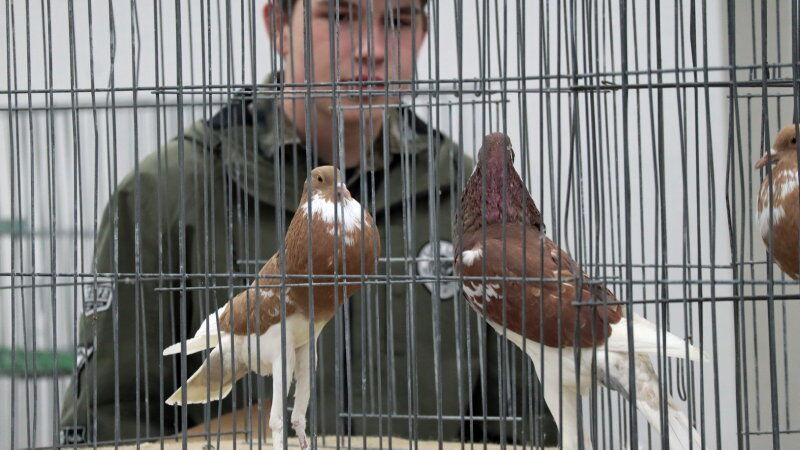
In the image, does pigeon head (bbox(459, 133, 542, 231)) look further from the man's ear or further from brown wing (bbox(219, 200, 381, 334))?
the man's ear

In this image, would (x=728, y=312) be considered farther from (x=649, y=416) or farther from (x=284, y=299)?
(x=284, y=299)

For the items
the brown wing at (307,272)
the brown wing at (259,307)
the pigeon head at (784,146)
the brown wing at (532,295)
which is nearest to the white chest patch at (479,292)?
the brown wing at (532,295)

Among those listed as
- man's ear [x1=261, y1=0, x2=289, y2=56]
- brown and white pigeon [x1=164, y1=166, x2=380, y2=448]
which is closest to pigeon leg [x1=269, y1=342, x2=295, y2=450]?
brown and white pigeon [x1=164, y1=166, x2=380, y2=448]

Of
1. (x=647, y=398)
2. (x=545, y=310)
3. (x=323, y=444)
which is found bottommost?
(x=323, y=444)

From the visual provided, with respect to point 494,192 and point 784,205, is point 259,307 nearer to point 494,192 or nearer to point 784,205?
point 494,192

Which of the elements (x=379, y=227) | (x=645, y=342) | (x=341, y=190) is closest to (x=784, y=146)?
(x=645, y=342)

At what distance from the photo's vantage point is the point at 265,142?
2.34m

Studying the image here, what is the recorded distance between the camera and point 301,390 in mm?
1573

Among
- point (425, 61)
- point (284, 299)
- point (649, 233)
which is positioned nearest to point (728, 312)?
point (649, 233)

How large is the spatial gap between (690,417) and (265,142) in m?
1.27

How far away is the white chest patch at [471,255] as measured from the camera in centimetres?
148

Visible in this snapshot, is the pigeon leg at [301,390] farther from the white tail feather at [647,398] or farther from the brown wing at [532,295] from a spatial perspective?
the white tail feather at [647,398]

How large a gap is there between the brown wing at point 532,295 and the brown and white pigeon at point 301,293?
0.15 metres

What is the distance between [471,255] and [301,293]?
0.24m
